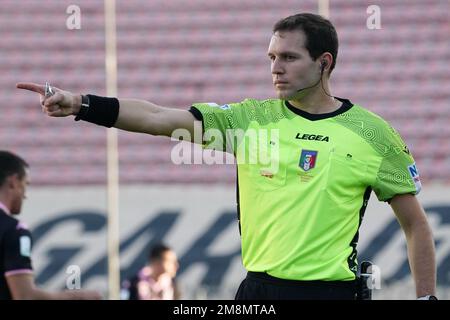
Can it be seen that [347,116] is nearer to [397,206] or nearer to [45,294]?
[397,206]

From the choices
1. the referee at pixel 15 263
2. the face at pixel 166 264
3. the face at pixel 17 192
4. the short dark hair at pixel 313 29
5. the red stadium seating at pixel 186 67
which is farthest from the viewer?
the red stadium seating at pixel 186 67

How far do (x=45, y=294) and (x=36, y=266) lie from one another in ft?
19.2

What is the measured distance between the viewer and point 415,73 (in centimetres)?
1198

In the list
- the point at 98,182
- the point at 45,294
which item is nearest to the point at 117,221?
the point at 98,182

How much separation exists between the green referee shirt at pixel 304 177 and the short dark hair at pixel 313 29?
0.27 metres

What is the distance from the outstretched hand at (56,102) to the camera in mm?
3934

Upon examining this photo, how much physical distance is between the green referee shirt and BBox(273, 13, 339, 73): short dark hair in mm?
269

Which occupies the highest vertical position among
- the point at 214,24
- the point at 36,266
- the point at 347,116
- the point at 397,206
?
the point at 214,24

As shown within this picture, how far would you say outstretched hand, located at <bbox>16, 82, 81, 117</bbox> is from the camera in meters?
3.93

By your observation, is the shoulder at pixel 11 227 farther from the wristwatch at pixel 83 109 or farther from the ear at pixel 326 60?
the ear at pixel 326 60

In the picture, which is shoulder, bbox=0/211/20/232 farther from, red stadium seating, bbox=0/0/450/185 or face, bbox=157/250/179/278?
red stadium seating, bbox=0/0/450/185

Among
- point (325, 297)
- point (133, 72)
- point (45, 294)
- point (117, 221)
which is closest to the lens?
point (325, 297)

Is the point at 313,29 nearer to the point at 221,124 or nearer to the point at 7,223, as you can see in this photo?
the point at 221,124
